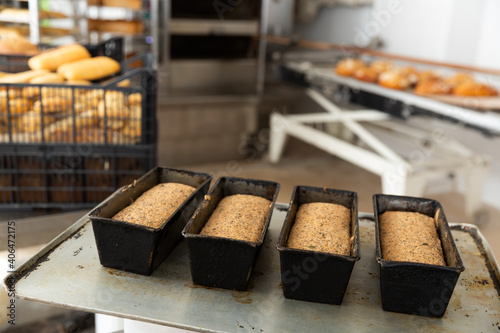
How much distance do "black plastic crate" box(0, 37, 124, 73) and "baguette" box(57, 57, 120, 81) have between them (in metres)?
0.26

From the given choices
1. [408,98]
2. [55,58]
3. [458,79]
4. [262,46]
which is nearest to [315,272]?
[55,58]

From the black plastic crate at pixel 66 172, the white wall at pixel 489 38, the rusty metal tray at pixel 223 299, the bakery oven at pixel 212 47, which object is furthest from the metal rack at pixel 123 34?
the rusty metal tray at pixel 223 299

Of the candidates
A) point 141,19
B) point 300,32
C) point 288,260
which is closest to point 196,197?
point 288,260

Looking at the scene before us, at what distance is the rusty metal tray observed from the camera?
37.0 inches

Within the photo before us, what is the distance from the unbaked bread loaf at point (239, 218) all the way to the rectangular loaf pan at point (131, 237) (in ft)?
0.26

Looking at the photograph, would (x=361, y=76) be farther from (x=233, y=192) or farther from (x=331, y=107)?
(x=233, y=192)

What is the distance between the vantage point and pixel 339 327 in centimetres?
93

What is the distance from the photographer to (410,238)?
3.56 ft

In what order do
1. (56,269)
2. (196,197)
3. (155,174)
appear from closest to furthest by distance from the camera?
(56,269), (196,197), (155,174)

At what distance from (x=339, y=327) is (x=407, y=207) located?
0.45m

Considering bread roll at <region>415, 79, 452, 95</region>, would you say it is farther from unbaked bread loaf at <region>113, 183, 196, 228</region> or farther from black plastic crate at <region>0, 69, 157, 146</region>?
unbaked bread loaf at <region>113, 183, 196, 228</region>

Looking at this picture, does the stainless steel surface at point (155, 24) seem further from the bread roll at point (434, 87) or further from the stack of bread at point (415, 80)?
the bread roll at point (434, 87)

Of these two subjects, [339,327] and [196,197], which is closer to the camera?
[339,327]

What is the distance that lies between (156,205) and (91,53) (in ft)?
4.31
